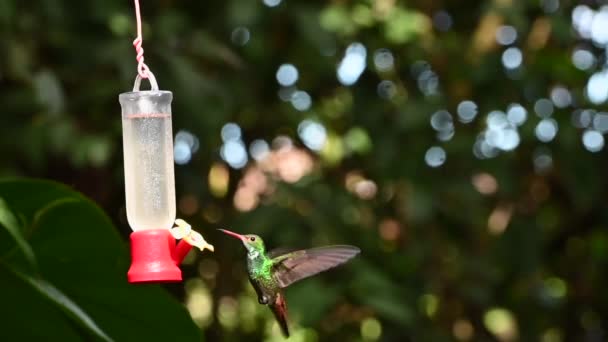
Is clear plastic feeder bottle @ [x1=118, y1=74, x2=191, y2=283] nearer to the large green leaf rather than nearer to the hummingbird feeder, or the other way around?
the hummingbird feeder

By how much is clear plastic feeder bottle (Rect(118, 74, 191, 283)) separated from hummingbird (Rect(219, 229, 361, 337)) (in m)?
0.16

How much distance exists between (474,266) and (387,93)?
2.01ft

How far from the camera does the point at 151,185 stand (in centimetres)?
142

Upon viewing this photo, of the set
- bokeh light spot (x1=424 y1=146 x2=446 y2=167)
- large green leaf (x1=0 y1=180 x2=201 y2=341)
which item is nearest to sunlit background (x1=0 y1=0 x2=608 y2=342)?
bokeh light spot (x1=424 y1=146 x2=446 y2=167)

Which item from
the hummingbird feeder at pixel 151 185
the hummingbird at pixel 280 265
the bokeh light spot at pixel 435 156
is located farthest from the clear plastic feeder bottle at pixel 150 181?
the bokeh light spot at pixel 435 156

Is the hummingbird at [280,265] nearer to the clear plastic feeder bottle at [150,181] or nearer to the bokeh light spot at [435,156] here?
the clear plastic feeder bottle at [150,181]

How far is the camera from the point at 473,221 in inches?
143

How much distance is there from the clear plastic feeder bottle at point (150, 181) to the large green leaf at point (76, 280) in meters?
0.26

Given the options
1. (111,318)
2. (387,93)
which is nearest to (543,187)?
(387,93)

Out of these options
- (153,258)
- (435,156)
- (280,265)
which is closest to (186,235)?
(153,258)

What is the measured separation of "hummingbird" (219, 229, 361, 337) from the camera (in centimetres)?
158

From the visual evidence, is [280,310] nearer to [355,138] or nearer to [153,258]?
[153,258]

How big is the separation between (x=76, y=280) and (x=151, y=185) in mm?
495

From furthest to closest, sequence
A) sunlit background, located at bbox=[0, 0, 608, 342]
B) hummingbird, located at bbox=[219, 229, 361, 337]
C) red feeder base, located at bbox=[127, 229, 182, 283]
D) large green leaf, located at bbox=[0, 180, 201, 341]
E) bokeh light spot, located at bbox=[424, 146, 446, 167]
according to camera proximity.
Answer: bokeh light spot, located at bbox=[424, 146, 446, 167] → sunlit background, located at bbox=[0, 0, 608, 342] → large green leaf, located at bbox=[0, 180, 201, 341] → hummingbird, located at bbox=[219, 229, 361, 337] → red feeder base, located at bbox=[127, 229, 182, 283]
